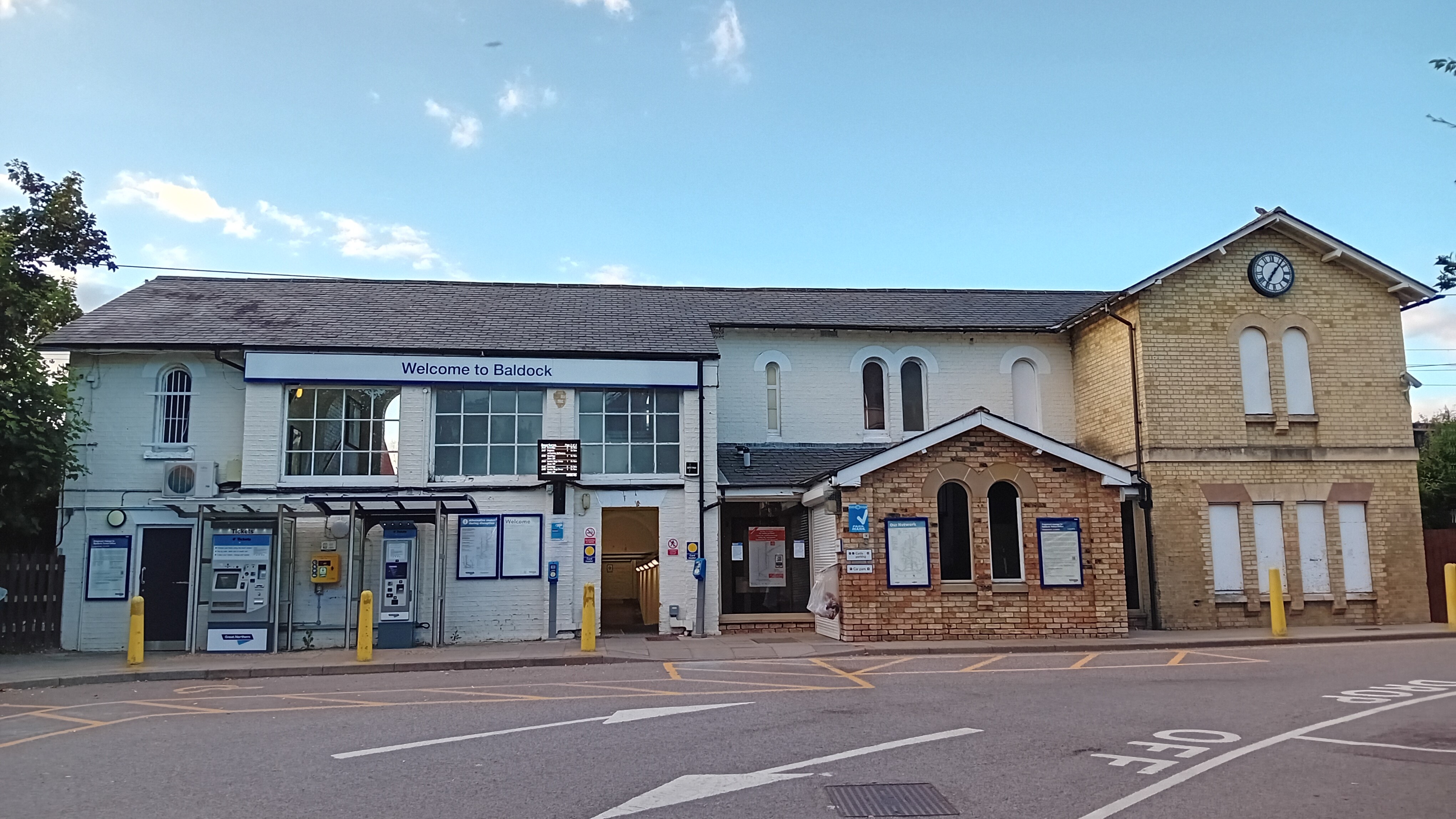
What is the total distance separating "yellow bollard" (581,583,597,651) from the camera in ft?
54.9

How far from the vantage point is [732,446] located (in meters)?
21.9

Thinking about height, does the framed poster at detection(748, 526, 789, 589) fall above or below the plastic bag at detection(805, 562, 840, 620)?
above

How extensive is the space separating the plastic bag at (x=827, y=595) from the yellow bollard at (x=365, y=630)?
7.64 meters

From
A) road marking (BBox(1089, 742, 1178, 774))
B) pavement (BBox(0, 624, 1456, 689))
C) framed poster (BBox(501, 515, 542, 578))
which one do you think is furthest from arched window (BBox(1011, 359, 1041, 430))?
road marking (BBox(1089, 742, 1178, 774))

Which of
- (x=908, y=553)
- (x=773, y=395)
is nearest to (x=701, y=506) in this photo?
(x=908, y=553)

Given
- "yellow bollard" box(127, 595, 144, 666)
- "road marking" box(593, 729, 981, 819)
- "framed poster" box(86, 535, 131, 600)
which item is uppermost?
"framed poster" box(86, 535, 131, 600)

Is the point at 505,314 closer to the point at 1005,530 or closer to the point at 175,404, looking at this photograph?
the point at 175,404

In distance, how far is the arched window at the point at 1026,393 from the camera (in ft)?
76.3

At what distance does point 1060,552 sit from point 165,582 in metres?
15.5

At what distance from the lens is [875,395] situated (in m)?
23.1

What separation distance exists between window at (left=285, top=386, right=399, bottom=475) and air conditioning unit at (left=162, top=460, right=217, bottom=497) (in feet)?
4.35

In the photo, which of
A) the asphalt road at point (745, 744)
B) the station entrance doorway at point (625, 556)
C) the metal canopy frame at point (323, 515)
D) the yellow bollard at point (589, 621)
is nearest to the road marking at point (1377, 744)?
the asphalt road at point (745, 744)

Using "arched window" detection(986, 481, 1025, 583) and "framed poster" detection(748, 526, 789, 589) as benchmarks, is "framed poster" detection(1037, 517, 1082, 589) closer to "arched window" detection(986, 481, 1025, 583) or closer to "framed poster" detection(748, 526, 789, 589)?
"arched window" detection(986, 481, 1025, 583)

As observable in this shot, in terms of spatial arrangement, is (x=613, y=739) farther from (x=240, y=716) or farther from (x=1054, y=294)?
(x=1054, y=294)
